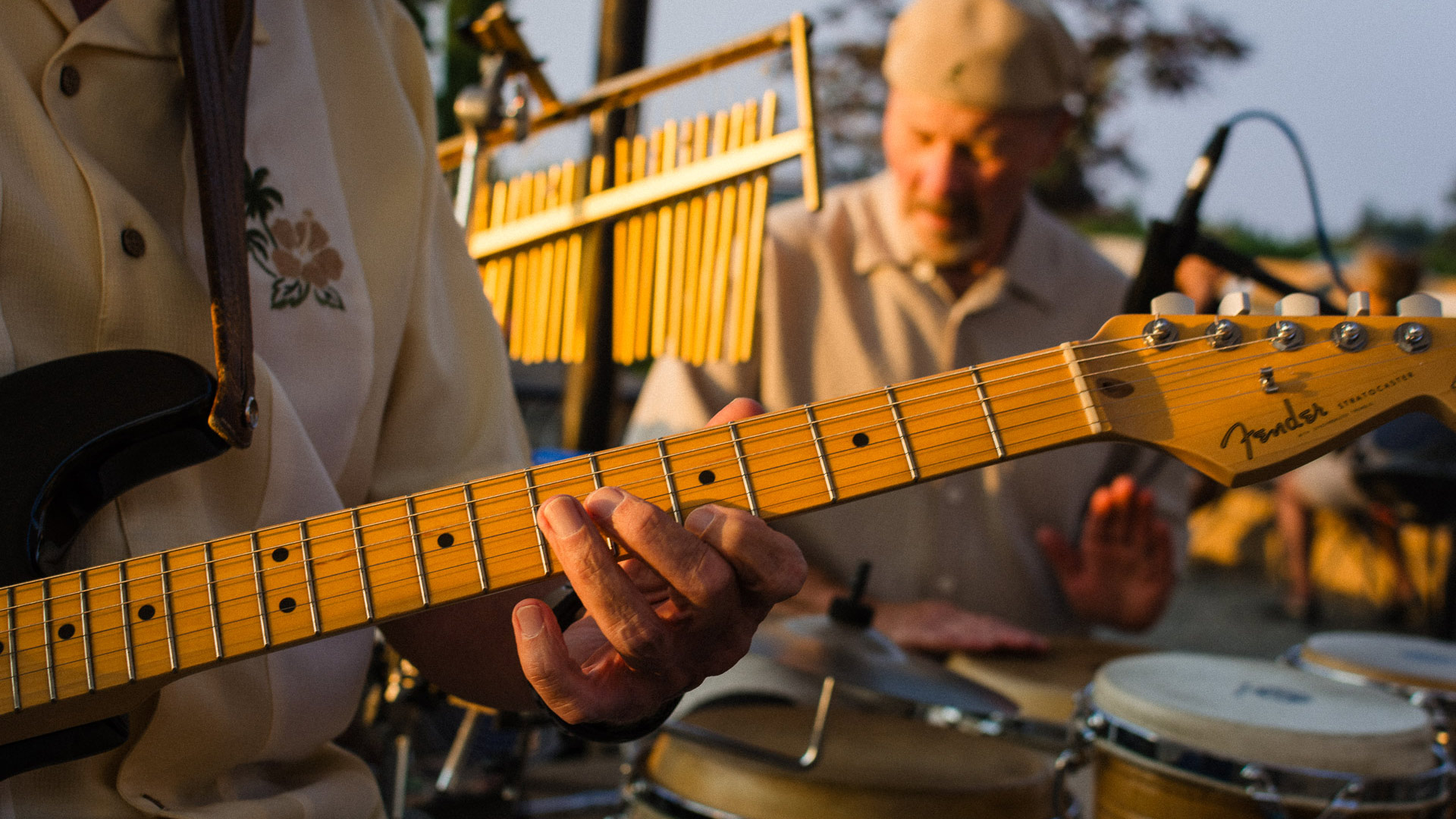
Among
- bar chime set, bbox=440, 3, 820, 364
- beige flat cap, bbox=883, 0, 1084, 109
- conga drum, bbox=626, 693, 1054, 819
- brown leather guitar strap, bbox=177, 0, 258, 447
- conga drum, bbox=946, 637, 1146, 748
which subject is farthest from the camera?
beige flat cap, bbox=883, 0, 1084, 109

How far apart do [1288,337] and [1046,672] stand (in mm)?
1127

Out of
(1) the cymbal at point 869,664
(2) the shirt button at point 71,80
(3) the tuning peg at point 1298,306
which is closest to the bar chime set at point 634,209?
(1) the cymbal at point 869,664

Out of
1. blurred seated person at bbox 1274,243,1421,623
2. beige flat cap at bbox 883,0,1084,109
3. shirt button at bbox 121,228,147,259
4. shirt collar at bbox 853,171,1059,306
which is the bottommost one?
blurred seated person at bbox 1274,243,1421,623

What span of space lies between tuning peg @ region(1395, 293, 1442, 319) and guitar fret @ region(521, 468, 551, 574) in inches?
30.0

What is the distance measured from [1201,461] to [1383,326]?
192mm

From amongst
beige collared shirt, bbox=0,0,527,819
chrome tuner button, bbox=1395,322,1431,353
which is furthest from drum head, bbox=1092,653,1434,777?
beige collared shirt, bbox=0,0,527,819

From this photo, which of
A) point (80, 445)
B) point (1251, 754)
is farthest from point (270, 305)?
point (1251, 754)

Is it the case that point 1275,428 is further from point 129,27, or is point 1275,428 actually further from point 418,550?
point 129,27

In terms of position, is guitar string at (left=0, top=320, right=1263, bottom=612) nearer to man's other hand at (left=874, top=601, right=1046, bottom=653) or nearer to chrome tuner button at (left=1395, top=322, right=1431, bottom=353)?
chrome tuner button at (left=1395, top=322, right=1431, bottom=353)

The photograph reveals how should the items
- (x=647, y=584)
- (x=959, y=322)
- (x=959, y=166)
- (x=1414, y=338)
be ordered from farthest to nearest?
(x=959, y=322)
(x=959, y=166)
(x=647, y=584)
(x=1414, y=338)

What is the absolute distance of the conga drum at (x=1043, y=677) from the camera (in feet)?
5.27

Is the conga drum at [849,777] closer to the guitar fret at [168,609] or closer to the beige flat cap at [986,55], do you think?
the guitar fret at [168,609]

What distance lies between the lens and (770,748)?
5.05 ft

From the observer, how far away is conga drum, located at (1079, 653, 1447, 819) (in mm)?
1375
